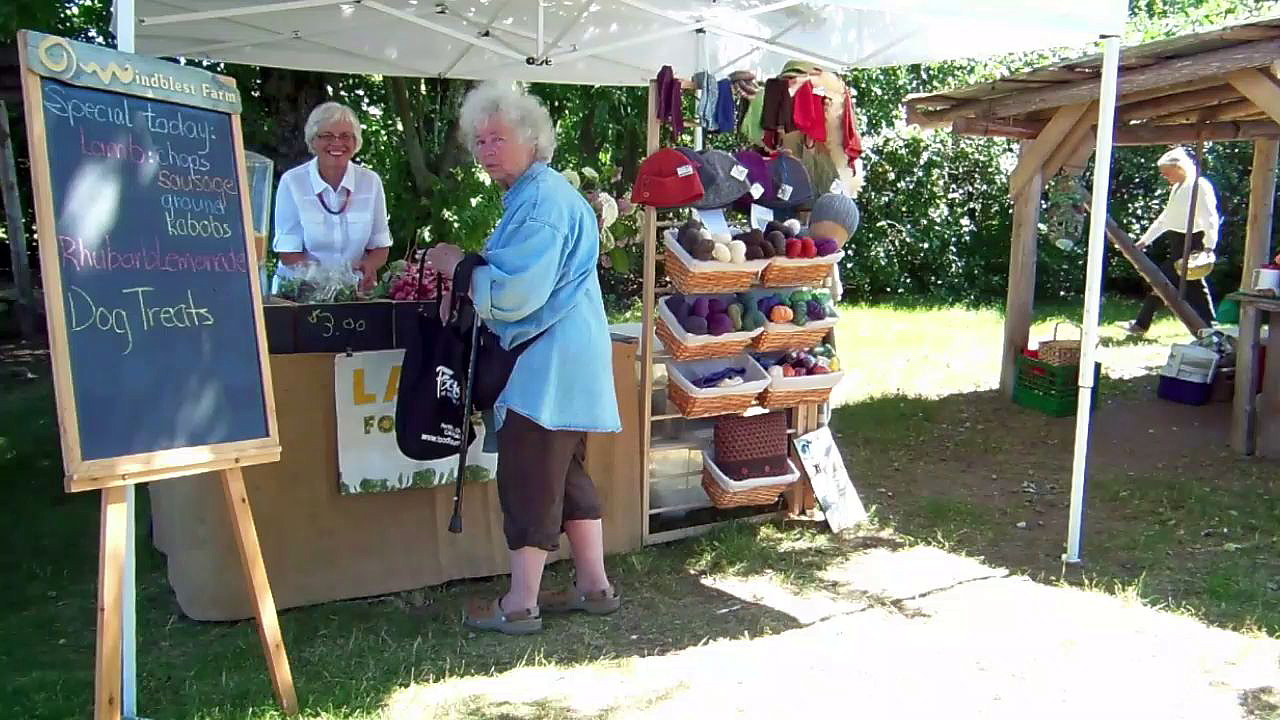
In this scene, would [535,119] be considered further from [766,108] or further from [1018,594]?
[1018,594]

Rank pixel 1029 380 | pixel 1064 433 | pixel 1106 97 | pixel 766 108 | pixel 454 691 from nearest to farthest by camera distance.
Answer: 1. pixel 454 691
2. pixel 1106 97
3. pixel 766 108
4. pixel 1064 433
5. pixel 1029 380

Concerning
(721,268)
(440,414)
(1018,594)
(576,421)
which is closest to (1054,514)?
(1018,594)

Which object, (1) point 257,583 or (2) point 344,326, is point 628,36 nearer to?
(2) point 344,326

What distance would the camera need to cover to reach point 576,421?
3279 mm

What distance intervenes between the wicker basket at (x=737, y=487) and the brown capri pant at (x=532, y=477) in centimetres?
103

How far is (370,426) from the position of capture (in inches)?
140

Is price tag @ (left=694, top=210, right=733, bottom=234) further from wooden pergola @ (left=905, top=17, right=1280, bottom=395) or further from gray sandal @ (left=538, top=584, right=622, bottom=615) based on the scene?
wooden pergola @ (left=905, top=17, right=1280, bottom=395)

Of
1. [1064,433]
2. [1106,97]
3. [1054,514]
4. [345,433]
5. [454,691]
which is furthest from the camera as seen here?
[1064,433]

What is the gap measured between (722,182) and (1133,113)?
→ 159 inches

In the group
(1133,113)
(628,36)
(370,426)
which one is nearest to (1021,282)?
(1133,113)

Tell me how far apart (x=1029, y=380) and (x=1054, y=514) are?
222cm

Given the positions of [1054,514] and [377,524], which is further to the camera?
[1054,514]

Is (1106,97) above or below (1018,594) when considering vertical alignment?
above

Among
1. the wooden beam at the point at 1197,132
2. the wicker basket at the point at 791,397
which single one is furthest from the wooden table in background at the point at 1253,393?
the wicker basket at the point at 791,397
